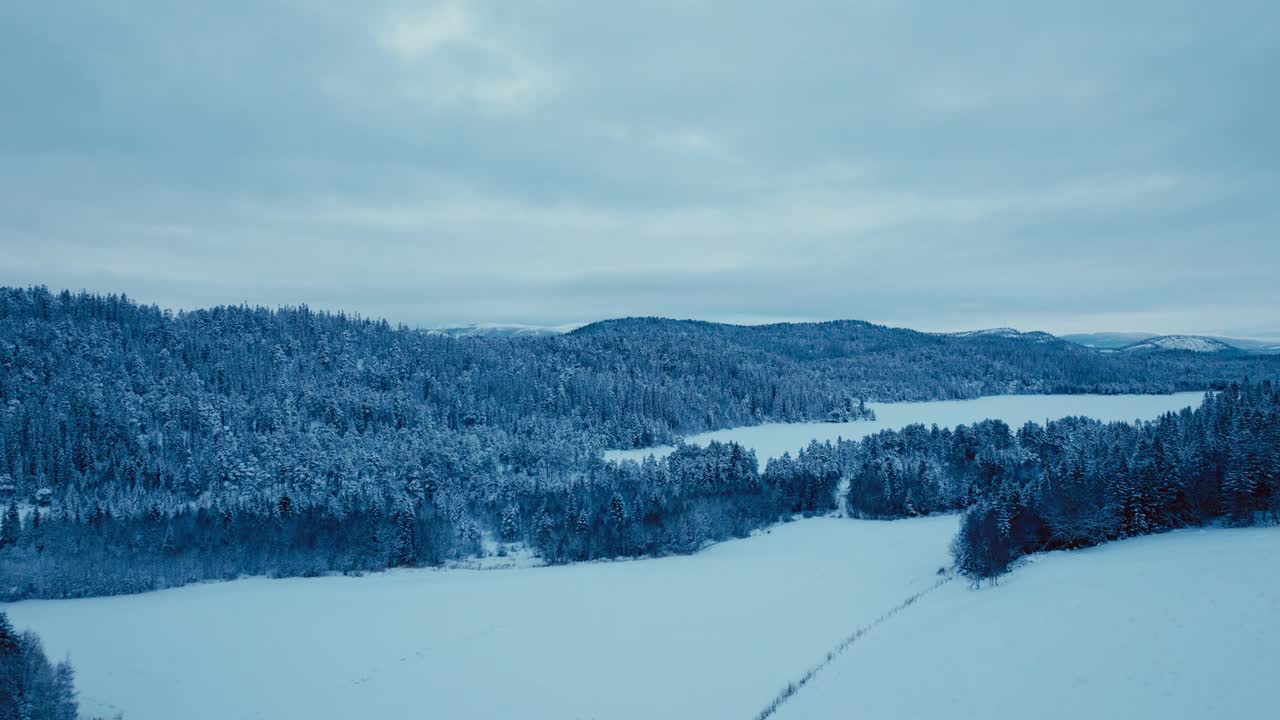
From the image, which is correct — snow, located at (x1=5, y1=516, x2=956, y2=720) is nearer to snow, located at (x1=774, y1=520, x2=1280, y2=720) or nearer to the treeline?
→ snow, located at (x1=774, y1=520, x2=1280, y2=720)

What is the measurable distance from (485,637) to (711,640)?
14.4 metres

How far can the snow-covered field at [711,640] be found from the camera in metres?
20.9

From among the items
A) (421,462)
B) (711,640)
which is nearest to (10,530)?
(421,462)

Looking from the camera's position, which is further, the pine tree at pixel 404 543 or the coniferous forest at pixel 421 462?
the pine tree at pixel 404 543

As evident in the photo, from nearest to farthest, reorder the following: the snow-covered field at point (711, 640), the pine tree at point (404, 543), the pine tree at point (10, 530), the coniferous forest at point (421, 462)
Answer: the snow-covered field at point (711, 640) → the coniferous forest at point (421, 462) → the pine tree at point (10, 530) → the pine tree at point (404, 543)

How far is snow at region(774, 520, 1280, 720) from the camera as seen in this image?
18.3 metres

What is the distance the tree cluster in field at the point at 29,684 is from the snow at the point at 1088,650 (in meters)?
29.8

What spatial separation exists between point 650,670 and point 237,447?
110 metres

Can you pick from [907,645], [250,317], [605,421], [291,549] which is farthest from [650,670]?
[250,317]

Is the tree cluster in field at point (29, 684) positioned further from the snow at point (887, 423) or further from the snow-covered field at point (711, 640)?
the snow at point (887, 423)

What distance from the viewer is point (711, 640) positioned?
3769 centimetres

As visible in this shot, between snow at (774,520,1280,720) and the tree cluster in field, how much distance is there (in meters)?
29.8

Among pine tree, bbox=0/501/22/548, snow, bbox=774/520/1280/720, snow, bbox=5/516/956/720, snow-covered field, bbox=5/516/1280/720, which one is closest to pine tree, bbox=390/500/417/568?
snow, bbox=5/516/956/720

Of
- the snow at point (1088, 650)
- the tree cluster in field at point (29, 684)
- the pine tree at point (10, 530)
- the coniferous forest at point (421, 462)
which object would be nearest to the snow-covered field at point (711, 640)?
the snow at point (1088, 650)
